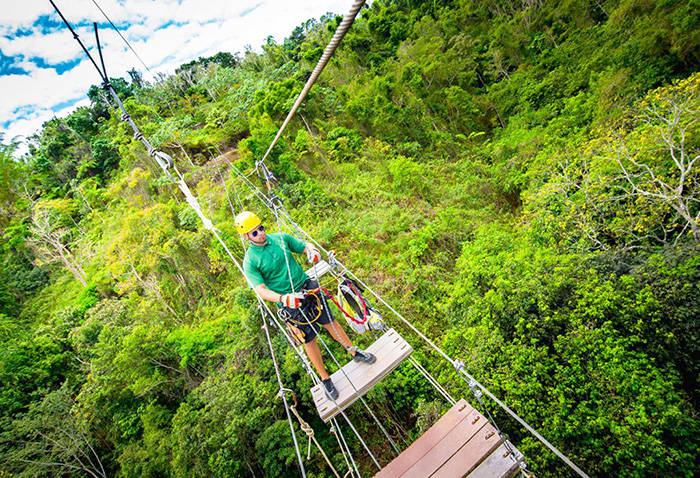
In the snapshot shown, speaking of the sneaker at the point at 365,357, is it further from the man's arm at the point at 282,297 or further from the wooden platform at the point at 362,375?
the man's arm at the point at 282,297

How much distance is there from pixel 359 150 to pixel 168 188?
30.4ft

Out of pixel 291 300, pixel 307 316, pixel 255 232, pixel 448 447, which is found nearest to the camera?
pixel 448 447

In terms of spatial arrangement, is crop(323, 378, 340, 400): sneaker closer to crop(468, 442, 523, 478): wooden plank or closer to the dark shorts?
the dark shorts

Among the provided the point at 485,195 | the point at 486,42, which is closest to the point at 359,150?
the point at 485,195

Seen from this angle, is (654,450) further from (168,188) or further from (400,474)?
(168,188)

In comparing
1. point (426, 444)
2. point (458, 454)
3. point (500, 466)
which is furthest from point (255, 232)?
point (500, 466)

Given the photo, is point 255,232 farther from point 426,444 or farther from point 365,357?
point 426,444

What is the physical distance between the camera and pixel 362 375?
2580mm

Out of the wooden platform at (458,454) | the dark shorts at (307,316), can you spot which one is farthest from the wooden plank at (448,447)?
the dark shorts at (307,316)

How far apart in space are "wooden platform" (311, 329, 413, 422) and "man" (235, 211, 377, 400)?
0.07 metres

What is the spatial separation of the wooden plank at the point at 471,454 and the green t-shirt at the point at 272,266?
5.80ft

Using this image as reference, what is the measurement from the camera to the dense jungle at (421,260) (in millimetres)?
3514

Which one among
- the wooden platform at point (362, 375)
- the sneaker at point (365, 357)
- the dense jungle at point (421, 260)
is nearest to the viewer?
the wooden platform at point (362, 375)

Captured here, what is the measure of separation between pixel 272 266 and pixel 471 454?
2.05 meters
